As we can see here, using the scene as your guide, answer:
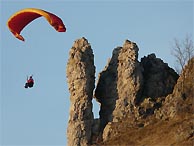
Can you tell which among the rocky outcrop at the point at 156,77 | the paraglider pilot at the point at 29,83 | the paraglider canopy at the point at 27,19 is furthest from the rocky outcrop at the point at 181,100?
the paraglider canopy at the point at 27,19

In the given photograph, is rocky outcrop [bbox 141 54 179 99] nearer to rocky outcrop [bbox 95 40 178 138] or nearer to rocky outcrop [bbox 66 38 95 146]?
rocky outcrop [bbox 95 40 178 138]

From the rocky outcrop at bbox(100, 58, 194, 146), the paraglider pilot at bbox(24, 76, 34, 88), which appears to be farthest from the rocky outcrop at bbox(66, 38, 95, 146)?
the paraglider pilot at bbox(24, 76, 34, 88)

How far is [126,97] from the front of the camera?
361 ft

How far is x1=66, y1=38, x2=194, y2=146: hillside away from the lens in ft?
344

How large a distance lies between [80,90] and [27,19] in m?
14.4

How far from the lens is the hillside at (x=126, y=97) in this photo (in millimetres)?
104875

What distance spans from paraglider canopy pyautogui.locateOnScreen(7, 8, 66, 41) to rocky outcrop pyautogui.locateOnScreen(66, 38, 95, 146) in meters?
13.2

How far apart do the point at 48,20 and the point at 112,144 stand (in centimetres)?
1663

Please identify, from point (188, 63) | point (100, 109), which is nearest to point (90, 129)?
point (100, 109)

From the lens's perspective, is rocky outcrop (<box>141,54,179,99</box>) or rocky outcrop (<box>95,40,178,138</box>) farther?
rocky outcrop (<box>141,54,179,99</box>)

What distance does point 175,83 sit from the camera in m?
112

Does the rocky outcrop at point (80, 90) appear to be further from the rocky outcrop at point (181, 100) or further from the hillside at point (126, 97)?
the rocky outcrop at point (181, 100)

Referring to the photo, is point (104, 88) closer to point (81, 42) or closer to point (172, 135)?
point (81, 42)

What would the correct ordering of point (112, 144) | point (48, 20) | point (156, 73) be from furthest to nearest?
1. point (156, 73)
2. point (112, 144)
3. point (48, 20)
